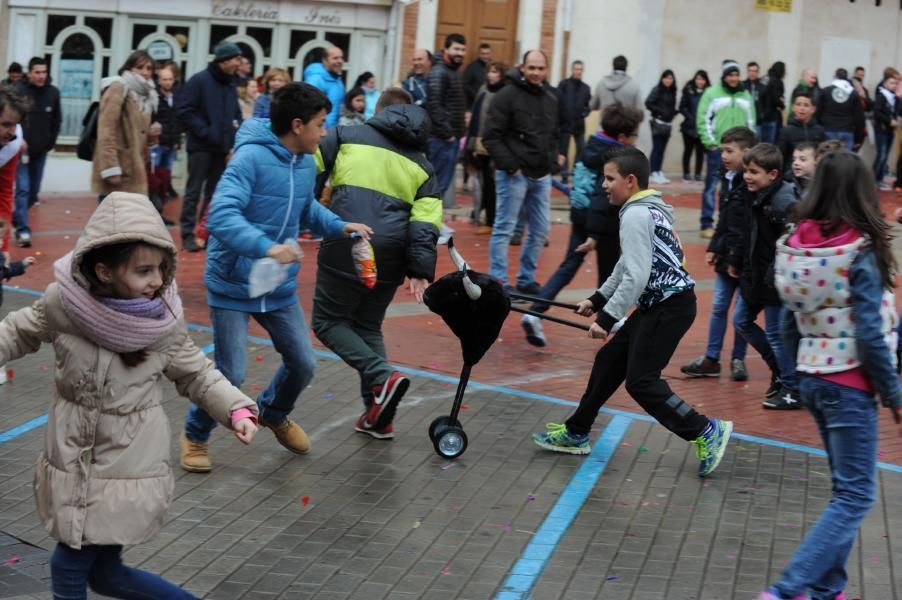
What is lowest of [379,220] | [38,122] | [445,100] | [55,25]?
A: [379,220]

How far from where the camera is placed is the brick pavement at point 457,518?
5.52 meters

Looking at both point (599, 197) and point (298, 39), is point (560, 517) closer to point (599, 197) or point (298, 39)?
point (599, 197)

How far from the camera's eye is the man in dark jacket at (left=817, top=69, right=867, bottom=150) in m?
21.0

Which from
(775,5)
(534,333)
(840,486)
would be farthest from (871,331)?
(775,5)

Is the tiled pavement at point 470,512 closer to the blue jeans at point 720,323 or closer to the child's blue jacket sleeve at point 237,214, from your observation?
the blue jeans at point 720,323

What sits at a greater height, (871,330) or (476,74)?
(476,74)

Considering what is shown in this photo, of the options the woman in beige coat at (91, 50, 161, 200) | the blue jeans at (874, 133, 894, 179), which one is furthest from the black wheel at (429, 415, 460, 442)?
the blue jeans at (874, 133, 894, 179)

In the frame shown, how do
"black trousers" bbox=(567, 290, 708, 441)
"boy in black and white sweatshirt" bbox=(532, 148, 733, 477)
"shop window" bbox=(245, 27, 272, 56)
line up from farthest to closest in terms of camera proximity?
"shop window" bbox=(245, 27, 272, 56), "black trousers" bbox=(567, 290, 708, 441), "boy in black and white sweatshirt" bbox=(532, 148, 733, 477)

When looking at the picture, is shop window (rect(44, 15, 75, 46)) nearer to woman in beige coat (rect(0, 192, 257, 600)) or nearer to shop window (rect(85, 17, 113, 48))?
shop window (rect(85, 17, 113, 48))

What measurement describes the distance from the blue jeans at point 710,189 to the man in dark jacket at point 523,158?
190 inches

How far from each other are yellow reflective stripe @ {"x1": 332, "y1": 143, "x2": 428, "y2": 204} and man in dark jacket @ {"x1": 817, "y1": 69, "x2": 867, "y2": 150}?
49.1ft

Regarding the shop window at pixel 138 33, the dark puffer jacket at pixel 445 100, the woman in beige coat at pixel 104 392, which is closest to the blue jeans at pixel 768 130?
the dark puffer jacket at pixel 445 100

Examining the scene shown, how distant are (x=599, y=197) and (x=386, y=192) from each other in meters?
2.90

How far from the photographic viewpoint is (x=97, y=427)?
433 centimetres
